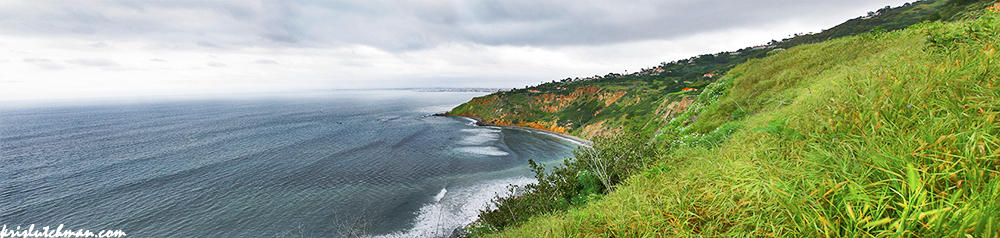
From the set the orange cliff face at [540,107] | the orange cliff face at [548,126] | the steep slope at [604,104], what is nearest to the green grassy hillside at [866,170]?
the steep slope at [604,104]

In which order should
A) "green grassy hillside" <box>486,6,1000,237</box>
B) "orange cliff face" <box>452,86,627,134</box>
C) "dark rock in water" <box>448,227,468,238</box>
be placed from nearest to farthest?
"green grassy hillside" <box>486,6,1000,237</box> → "dark rock in water" <box>448,227,468,238</box> → "orange cliff face" <box>452,86,627,134</box>

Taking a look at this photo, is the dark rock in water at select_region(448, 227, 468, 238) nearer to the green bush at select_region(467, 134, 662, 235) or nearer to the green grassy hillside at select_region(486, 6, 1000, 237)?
the green bush at select_region(467, 134, 662, 235)

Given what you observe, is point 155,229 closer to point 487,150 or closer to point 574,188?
point 574,188

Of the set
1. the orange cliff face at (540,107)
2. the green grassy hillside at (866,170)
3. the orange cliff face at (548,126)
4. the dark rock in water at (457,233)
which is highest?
the green grassy hillside at (866,170)

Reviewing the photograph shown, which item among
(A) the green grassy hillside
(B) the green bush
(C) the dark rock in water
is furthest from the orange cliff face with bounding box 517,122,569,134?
(A) the green grassy hillside

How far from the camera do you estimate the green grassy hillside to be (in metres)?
2.17

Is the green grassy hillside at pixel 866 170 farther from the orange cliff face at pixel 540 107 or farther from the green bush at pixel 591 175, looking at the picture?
the orange cliff face at pixel 540 107

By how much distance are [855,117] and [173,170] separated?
54.1m

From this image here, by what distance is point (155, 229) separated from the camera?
70.7ft

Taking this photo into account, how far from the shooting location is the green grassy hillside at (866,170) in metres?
2.17

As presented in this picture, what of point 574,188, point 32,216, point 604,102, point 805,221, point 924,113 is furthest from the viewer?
point 604,102

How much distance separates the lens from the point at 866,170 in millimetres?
2674

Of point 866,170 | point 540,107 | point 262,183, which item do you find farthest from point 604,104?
point 866,170

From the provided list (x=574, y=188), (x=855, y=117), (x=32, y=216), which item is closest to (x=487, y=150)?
(x=574, y=188)
